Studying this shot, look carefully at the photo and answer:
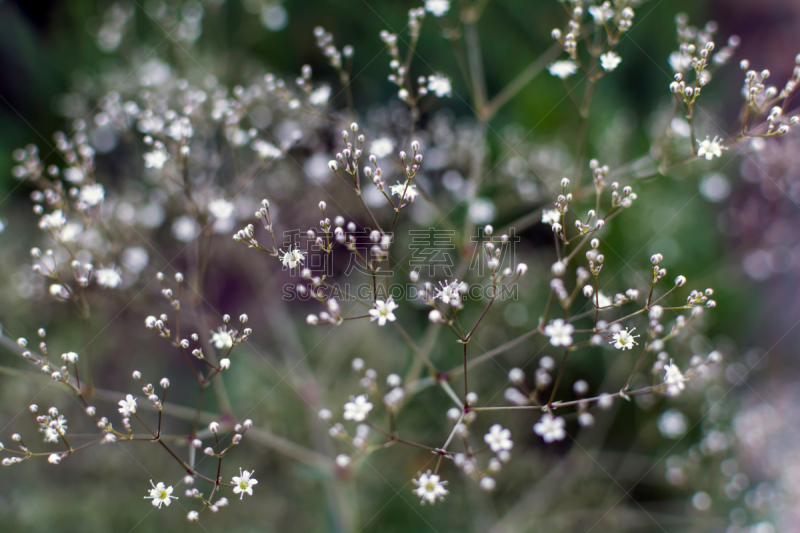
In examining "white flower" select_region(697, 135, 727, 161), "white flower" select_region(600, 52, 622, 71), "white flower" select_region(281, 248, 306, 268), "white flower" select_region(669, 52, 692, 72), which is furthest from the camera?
"white flower" select_region(669, 52, 692, 72)

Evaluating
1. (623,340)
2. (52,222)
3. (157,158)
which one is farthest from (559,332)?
(52,222)

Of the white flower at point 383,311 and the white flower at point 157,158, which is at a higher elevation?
the white flower at point 157,158

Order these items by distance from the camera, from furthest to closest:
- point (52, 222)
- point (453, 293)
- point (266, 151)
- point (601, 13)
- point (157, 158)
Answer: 1. point (266, 151)
2. point (157, 158)
3. point (52, 222)
4. point (601, 13)
5. point (453, 293)

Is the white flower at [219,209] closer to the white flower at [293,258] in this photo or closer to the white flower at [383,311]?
the white flower at [293,258]

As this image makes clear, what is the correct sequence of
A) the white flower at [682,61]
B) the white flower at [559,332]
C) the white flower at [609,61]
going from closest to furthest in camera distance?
the white flower at [559,332], the white flower at [609,61], the white flower at [682,61]

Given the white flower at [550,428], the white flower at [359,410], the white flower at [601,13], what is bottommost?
the white flower at [550,428]

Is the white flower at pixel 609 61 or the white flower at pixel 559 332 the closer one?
the white flower at pixel 559 332

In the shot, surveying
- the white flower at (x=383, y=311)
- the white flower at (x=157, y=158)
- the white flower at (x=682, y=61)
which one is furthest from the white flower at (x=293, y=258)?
the white flower at (x=682, y=61)

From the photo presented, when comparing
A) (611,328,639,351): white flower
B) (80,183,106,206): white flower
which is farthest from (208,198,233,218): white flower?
(611,328,639,351): white flower

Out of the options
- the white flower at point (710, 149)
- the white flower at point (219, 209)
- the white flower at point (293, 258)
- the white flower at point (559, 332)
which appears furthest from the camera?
the white flower at point (219, 209)

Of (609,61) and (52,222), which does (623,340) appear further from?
(52,222)

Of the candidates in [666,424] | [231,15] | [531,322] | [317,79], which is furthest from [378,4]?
[666,424]

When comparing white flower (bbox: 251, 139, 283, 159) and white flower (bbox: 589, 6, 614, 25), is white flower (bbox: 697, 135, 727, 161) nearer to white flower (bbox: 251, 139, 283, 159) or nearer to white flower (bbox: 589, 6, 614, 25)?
white flower (bbox: 589, 6, 614, 25)
